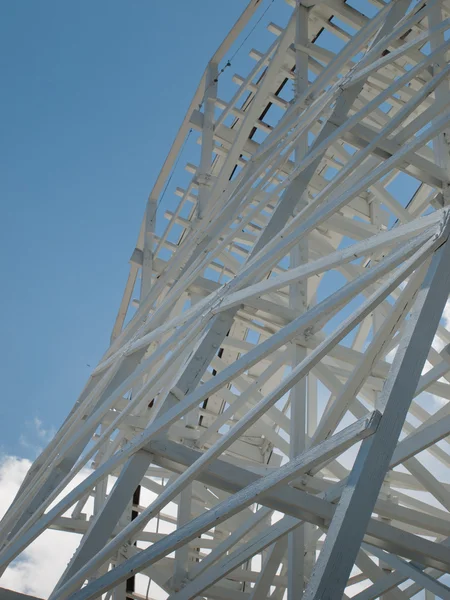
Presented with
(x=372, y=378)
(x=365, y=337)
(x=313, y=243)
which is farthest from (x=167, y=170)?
(x=372, y=378)

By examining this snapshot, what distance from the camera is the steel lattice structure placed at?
177 inches

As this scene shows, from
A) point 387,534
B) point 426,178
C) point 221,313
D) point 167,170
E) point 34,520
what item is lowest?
point 34,520

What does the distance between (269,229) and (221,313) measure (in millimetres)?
1162

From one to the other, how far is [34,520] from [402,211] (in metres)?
5.61

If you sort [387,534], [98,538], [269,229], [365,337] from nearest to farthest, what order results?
[98,538], [387,534], [269,229], [365,337]

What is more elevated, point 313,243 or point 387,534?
point 313,243

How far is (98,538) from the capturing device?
4902 millimetres

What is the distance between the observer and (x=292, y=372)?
484 cm

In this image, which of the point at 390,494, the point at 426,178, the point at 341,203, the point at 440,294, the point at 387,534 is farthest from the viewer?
the point at 390,494

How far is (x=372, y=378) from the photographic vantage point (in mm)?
9477

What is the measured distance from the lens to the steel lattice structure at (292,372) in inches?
177

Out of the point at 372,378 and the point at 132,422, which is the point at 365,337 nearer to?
the point at 372,378

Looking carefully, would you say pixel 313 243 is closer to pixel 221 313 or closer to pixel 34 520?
pixel 221 313

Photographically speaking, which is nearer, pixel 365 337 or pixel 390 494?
pixel 390 494
